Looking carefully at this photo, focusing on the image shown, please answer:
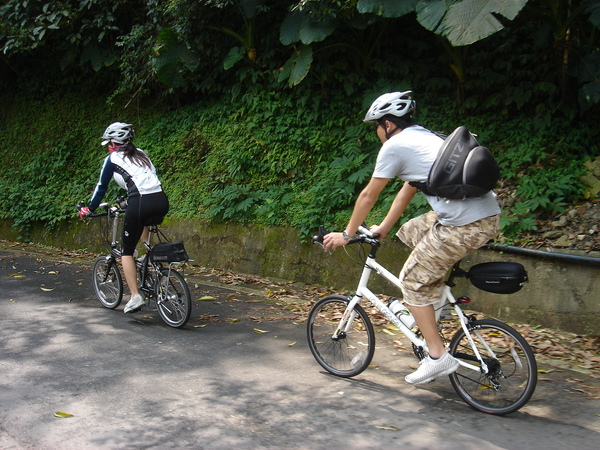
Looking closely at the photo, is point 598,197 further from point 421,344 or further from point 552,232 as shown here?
point 421,344

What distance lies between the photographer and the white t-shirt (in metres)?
4.11

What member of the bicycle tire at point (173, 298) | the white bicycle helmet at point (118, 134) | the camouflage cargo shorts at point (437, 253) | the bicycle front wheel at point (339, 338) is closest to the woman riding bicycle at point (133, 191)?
the white bicycle helmet at point (118, 134)

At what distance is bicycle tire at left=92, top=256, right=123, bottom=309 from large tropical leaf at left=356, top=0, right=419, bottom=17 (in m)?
4.66

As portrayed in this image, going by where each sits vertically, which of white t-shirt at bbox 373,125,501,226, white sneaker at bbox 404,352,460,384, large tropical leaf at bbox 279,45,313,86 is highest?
large tropical leaf at bbox 279,45,313,86

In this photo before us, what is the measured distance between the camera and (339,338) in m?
5.06

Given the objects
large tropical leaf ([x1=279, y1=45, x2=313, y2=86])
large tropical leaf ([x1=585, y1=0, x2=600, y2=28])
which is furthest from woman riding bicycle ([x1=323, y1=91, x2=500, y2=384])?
large tropical leaf ([x1=279, y1=45, x2=313, y2=86])

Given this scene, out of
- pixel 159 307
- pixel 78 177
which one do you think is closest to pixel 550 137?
pixel 159 307

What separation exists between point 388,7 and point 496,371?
5539 millimetres

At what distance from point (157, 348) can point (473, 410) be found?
9.74ft

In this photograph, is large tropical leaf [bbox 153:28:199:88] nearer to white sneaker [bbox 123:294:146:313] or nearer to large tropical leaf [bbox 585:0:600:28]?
white sneaker [bbox 123:294:146:313]

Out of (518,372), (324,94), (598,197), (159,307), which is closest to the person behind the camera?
(518,372)

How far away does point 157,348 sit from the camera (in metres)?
5.72

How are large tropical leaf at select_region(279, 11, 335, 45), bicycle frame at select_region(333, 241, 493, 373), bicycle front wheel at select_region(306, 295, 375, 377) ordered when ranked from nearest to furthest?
bicycle frame at select_region(333, 241, 493, 373) → bicycle front wheel at select_region(306, 295, 375, 377) → large tropical leaf at select_region(279, 11, 335, 45)

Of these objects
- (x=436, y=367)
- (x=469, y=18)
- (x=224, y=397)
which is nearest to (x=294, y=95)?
(x=469, y=18)
